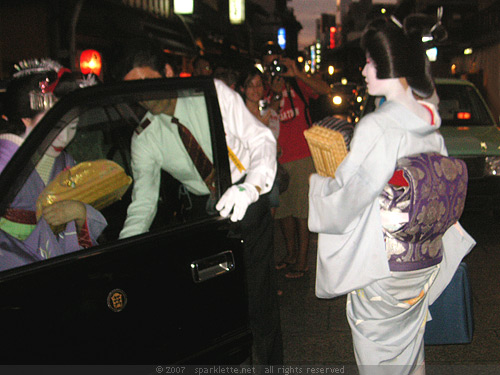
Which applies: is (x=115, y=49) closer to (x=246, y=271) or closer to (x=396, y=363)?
(x=246, y=271)

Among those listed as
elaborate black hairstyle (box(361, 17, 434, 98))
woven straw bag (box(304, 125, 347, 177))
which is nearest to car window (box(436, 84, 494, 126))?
elaborate black hairstyle (box(361, 17, 434, 98))

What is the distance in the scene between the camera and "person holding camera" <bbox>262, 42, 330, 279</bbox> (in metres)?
5.30

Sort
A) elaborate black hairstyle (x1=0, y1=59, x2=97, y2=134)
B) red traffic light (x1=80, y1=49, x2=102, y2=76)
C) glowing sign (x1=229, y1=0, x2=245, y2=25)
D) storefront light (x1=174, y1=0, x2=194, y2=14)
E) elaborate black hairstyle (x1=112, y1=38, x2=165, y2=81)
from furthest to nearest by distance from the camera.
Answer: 1. glowing sign (x1=229, y1=0, x2=245, y2=25)
2. storefront light (x1=174, y1=0, x2=194, y2=14)
3. red traffic light (x1=80, y1=49, x2=102, y2=76)
4. elaborate black hairstyle (x1=112, y1=38, x2=165, y2=81)
5. elaborate black hairstyle (x1=0, y1=59, x2=97, y2=134)

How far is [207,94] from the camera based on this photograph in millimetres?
2484

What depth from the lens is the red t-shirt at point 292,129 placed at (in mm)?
5289

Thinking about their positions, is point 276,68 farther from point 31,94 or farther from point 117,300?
point 117,300

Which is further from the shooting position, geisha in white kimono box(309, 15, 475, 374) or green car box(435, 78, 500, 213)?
green car box(435, 78, 500, 213)

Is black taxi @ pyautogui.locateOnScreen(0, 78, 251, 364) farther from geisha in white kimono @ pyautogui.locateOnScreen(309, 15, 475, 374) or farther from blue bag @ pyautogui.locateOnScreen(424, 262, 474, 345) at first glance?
blue bag @ pyautogui.locateOnScreen(424, 262, 474, 345)

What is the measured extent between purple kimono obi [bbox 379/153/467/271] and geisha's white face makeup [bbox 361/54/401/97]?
1.12ft

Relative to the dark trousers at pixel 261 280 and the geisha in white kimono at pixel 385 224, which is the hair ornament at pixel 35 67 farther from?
the geisha in white kimono at pixel 385 224

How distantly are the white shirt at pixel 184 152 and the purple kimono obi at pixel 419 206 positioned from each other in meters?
0.59

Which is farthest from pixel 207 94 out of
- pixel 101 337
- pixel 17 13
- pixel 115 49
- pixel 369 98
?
pixel 17 13

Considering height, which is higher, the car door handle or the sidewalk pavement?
the car door handle

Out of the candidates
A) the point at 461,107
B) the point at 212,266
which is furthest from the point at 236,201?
the point at 461,107
